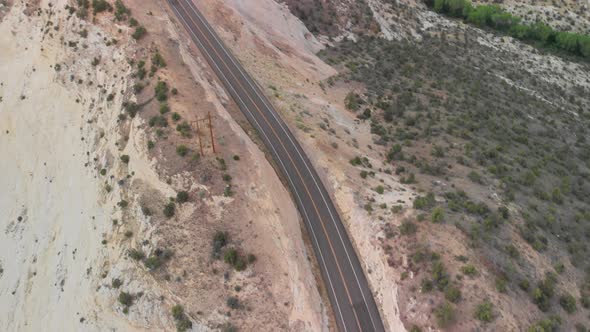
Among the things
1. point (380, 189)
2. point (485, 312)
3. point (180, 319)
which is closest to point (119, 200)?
point (180, 319)

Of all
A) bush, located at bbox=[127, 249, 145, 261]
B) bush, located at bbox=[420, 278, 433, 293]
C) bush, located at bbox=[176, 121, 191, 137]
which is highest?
A: bush, located at bbox=[176, 121, 191, 137]

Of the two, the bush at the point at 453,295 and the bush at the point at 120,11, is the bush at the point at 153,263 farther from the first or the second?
the bush at the point at 120,11

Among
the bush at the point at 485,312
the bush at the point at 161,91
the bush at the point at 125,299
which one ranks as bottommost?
the bush at the point at 125,299

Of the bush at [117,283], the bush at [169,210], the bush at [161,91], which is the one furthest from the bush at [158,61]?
the bush at [117,283]

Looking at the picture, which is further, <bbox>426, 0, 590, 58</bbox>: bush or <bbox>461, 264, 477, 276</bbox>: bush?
<bbox>426, 0, 590, 58</bbox>: bush

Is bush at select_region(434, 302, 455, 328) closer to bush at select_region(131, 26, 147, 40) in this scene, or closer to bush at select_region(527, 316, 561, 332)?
bush at select_region(527, 316, 561, 332)

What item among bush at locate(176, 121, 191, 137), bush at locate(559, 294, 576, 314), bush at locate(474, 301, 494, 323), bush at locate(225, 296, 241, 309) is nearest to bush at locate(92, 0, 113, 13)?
bush at locate(176, 121, 191, 137)
